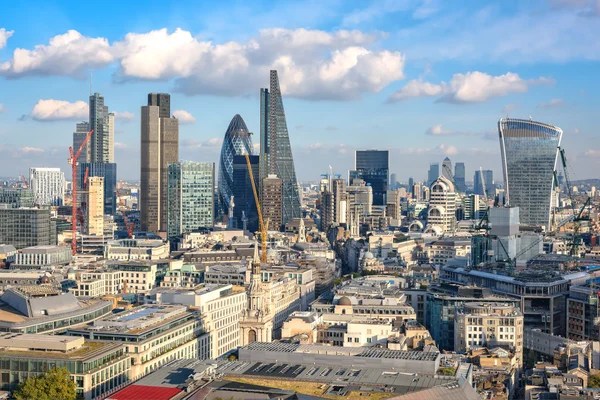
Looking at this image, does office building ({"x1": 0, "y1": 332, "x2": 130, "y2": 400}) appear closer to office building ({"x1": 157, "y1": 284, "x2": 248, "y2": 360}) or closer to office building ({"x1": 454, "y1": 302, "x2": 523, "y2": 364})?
office building ({"x1": 157, "y1": 284, "x2": 248, "y2": 360})

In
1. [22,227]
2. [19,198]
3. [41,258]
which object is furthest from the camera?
[19,198]

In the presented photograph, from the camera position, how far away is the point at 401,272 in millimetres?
143375

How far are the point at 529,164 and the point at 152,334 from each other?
13520cm

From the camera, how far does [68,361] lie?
202ft

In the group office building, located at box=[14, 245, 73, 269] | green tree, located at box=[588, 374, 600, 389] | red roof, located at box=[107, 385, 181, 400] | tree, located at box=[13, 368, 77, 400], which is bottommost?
green tree, located at box=[588, 374, 600, 389]

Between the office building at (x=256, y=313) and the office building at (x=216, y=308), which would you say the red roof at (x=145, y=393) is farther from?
the office building at (x=256, y=313)

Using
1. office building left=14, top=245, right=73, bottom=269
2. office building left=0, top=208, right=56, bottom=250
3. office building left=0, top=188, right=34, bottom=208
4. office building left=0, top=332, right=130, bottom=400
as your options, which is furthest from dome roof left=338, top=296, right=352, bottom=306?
office building left=0, top=188, right=34, bottom=208

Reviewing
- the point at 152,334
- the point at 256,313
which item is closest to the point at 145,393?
the point at 152,334

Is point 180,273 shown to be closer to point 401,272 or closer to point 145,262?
point 145,262

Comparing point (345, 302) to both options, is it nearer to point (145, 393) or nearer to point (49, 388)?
point (49, 388)

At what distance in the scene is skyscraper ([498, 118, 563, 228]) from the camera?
7520 inches

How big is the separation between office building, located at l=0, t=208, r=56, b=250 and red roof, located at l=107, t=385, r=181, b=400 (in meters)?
114

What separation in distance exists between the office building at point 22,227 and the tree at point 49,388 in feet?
347

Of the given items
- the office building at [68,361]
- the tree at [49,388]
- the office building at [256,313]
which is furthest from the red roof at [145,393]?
the office building at [256,313]
